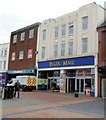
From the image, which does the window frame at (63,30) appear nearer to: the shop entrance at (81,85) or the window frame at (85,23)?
the window frame at (85,23)

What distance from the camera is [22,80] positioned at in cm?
2627

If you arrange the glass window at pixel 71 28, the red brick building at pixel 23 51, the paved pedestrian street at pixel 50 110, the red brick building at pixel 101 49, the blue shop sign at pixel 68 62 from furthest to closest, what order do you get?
the red brick building at pixel 23 51 → the glass window at pixel 71 28 → the blue shop sign at pixel 68 62 → the red brick building at pixel 101 49 → the paved pedestrian street at pixel 50 110

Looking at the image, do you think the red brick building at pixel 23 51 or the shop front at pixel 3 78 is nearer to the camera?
the red brick building at pixel 23 51

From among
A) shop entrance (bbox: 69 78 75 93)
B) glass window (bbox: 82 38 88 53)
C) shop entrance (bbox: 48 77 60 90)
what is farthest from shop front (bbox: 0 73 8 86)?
glass window (bbox: 82 38 88 53)

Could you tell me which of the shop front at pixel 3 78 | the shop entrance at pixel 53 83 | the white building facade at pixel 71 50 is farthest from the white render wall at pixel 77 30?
the shop front at pixel 3 78

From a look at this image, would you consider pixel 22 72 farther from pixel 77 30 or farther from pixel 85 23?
pixel 85 23

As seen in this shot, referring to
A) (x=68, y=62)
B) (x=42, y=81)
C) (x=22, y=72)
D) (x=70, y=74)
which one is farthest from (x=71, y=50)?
(x=22, y=72)

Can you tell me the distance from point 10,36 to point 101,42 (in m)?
22.8

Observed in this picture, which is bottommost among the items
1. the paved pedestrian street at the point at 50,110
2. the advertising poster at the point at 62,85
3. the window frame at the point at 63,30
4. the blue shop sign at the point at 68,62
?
the paved pedestrian street at the point at 50,110

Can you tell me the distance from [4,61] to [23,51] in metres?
8.09

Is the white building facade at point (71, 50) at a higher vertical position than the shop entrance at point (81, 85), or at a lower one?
higher

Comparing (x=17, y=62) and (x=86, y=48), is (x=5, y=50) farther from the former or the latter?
(x=86, y=48)

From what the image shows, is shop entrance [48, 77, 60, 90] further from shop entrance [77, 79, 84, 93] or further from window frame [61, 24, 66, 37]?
window frame [61, 24, 66, 37]

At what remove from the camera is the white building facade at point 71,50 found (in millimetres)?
22797
